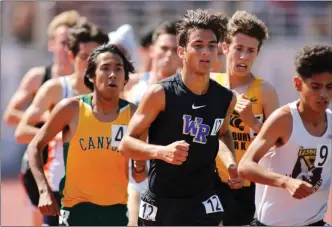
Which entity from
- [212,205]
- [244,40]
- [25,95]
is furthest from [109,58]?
[25,95]

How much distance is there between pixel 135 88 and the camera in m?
9.40

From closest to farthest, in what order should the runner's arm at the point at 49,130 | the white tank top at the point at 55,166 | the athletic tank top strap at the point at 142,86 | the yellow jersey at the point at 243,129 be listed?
the runner's arm at the point at 49,130 < the yellow jersey at the point at 243,129 < the white tank top at the point at 55,166 < the athletic tank top strap at the point at 142,86

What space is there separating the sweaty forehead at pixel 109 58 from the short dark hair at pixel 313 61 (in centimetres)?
149

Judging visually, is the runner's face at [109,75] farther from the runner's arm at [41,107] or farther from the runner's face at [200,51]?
the runner's arm at [41,107]

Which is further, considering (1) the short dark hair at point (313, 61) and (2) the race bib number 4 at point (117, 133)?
(2) the race bib number 4 at point (117, 133)

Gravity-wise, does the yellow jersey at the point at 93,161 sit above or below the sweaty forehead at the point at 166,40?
below

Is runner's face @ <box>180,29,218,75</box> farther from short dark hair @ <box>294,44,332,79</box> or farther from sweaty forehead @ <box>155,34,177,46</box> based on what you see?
sweaty forehead @ <box>155,34,177,46</box>

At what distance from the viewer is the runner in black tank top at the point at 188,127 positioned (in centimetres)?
657

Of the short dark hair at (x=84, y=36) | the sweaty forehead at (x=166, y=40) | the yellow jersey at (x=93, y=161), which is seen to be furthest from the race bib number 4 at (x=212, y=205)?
the sweaty forehead at (x=166, y=40)

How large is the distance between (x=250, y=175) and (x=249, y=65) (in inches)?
66.5

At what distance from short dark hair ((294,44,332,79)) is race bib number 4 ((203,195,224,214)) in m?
1.03

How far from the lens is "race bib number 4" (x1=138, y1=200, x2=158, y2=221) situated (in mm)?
6734

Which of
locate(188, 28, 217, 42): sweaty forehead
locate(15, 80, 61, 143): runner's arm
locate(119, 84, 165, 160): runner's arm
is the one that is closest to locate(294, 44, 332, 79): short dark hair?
locate(188, 28, 217, 42): sweaty forehead

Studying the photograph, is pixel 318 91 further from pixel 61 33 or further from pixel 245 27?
pixel 61 33
